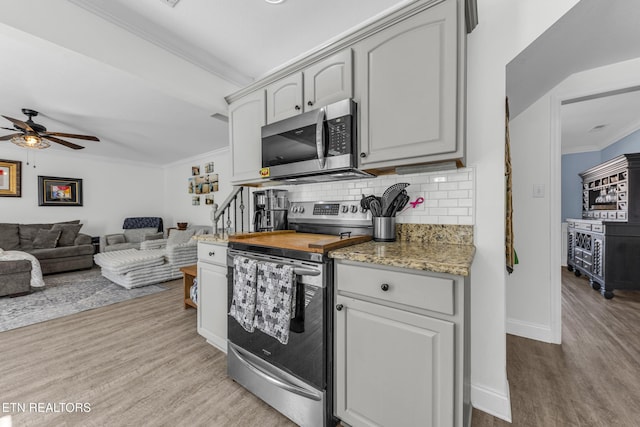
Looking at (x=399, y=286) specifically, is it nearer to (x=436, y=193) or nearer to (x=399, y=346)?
(x=399, y=346)

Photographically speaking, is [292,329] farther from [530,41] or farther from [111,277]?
[111,277]

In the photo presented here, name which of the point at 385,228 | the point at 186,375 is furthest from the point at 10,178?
the point at 385,228

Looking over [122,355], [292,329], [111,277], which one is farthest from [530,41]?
[111,277]

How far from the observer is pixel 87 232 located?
5.91 metres

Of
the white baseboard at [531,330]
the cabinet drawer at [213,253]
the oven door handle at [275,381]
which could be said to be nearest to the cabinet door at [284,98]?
the cabinet drawer at [213,253]

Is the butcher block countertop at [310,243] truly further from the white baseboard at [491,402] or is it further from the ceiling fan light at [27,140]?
the ceiling fan light at [27,140]

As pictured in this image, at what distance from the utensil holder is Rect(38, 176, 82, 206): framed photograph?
708cm

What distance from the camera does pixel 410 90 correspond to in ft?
4.57

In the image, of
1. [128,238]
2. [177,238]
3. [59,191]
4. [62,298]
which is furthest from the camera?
[128,238]

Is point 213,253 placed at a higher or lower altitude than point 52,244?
higher

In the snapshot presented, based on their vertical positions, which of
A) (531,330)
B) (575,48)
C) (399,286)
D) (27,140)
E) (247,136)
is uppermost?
(575,48)

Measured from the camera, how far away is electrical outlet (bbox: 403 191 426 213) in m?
1.68

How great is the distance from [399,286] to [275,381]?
966 mm

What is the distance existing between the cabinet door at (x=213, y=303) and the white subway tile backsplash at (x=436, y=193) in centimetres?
122
